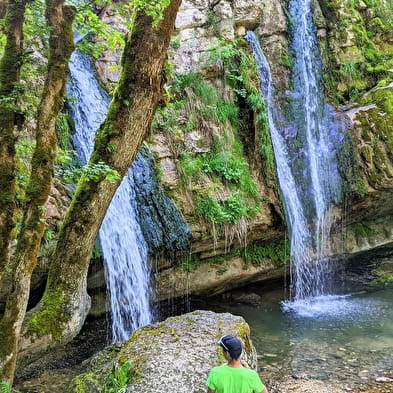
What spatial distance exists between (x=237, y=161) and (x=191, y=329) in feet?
13.1

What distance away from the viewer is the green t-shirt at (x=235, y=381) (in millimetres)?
2492

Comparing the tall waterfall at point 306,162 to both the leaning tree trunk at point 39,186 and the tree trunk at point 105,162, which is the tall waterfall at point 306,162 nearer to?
the tree trunk at point 105,162

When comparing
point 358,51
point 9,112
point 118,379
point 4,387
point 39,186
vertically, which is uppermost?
point 358,51

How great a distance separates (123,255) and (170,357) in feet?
8.21

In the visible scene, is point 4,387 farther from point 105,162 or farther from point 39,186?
point 105,162

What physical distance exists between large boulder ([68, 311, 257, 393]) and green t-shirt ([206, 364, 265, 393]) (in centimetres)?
136

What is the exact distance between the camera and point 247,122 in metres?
8.55

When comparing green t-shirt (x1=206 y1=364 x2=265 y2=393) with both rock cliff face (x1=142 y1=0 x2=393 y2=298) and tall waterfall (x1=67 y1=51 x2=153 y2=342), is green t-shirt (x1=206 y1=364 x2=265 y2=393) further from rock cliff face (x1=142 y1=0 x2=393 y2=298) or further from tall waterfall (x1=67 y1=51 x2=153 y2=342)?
rock cliff face (x1=142 y1=0 x2=393 y2=298)

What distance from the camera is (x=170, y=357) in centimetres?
417

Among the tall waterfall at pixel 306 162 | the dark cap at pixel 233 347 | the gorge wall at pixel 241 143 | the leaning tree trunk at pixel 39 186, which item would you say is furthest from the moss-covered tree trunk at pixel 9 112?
the tall waterfall at pixel 306 162

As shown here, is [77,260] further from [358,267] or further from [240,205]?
[358,267]

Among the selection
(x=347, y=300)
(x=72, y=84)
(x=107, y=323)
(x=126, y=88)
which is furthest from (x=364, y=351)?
(x=72, y=84)

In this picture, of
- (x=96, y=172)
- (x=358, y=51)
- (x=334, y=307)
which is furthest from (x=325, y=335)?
(x=358, y=51)

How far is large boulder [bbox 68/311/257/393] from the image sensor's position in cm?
382
